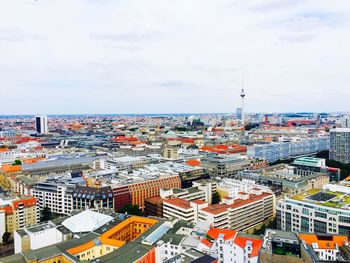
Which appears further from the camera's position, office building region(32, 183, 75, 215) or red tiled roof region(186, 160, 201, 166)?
red tiled roof region(186, 160, 201, 166)

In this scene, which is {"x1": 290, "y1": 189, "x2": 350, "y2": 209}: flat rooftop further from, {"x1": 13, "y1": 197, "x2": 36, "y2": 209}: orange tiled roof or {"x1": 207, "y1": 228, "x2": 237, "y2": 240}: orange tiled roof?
{"x1": 13, "y1": 197, "x2": 36, "y2": 209}: orange tiled roof

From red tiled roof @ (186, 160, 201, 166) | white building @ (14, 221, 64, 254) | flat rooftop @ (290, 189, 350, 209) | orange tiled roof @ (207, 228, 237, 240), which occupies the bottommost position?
white building @ (14, 221, 64, 254)

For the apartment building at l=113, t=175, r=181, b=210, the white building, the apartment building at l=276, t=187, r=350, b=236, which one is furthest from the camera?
the apartment building at l=113, t=175, r=181, b=210

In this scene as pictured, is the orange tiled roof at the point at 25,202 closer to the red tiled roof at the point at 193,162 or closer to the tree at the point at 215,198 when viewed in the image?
the tree at the point at 215,198

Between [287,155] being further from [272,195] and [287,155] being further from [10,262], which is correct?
[10,262]

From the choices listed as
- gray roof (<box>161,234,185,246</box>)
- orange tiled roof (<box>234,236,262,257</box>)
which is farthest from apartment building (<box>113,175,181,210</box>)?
orange tiled roof (<box>234,236,262,257</box>)

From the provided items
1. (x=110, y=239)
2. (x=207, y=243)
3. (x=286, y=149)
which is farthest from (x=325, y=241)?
(x=286, y=149)
